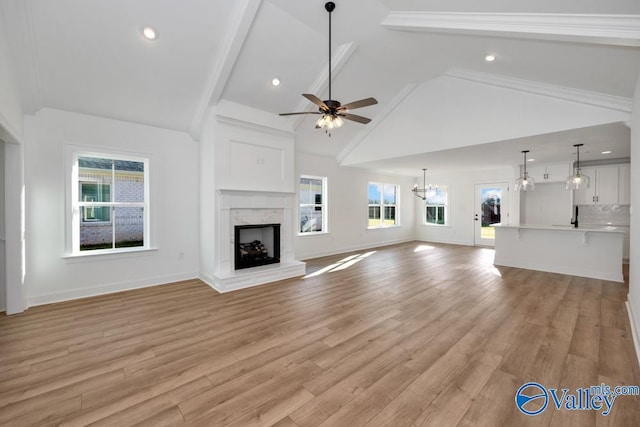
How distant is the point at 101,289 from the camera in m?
4.17

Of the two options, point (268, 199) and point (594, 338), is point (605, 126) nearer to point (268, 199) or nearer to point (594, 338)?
point (594, 338)

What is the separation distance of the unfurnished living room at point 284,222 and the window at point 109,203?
0.11ft

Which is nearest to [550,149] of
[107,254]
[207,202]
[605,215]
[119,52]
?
[605,215]

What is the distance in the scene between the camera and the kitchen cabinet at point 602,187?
21.1 feet

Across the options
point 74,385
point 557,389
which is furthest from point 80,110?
point 557,389

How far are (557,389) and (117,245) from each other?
581 centimetres

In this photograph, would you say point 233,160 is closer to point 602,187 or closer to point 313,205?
point 313,205

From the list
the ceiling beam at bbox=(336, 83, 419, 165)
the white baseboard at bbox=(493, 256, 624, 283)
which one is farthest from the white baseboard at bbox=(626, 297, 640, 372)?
the ceiling beam at bbox=(336, 83, 419, 165)

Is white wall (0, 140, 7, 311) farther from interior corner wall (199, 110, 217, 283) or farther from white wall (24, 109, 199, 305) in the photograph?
interior corner wall (199, 110, 217, 283)

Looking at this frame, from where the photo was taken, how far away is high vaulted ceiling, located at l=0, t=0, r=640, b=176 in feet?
9.01

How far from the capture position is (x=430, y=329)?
297 centimetres

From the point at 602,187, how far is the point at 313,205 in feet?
23.6

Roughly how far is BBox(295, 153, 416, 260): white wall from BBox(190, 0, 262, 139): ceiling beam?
8.75 feet

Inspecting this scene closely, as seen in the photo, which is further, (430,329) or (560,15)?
(430,329)
